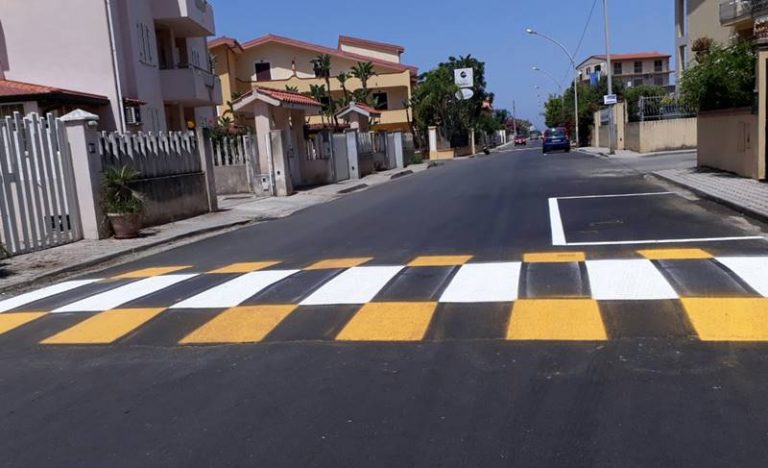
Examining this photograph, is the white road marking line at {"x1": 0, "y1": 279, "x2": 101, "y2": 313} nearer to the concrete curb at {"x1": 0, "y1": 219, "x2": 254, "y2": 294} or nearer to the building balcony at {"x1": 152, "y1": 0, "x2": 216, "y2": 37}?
the concrete curb at {"x1": 0, "y1": 219, "x2": 254, "y2": 294}

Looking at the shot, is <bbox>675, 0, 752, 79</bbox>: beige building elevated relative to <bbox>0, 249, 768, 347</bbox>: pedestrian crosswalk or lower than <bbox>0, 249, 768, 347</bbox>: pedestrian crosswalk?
elevated

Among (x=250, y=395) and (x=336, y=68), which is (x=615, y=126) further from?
(x=250, y=395)

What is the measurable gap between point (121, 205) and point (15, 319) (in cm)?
642

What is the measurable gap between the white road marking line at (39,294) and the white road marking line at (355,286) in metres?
3.41

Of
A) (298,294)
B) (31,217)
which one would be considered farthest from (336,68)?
(298,294)

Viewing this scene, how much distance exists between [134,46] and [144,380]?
2100 cm

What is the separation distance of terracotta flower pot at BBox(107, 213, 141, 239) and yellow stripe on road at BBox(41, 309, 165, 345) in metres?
6.49

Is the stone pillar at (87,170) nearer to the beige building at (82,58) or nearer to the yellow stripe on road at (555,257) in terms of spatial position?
the beige building at (82,58)

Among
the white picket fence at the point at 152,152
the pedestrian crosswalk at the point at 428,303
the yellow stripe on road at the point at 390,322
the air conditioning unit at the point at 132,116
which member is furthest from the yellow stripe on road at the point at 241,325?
the air conditioning unit at the point at 132,116

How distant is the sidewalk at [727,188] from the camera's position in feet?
38.8

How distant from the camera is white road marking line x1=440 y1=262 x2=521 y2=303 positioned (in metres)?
6.79

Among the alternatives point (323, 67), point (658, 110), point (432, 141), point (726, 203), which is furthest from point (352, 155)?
point (432, 141)

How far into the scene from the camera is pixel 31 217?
1205 centimetres

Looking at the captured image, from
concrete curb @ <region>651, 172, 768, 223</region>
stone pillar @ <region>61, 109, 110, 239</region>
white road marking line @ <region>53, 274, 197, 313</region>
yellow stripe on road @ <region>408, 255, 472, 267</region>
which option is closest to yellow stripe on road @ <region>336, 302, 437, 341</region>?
yellow stripe on road @ <region>408, 255, 472, 267</region>
